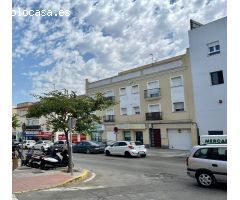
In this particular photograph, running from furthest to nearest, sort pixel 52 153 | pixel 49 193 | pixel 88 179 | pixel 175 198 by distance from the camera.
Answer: pixel 52 153 < pixel 88 179 < pixel 49 193 < pixel 175 198

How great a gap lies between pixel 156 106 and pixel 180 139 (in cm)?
458

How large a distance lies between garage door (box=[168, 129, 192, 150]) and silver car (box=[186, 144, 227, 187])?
661 inches

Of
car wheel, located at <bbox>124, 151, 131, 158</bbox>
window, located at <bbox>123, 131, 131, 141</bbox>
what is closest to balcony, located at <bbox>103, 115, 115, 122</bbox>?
window, located at <bbox>123, 131, 131, 141</bbox>

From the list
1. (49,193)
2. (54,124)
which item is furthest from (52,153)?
(49,193)

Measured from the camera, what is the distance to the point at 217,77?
80.8ft

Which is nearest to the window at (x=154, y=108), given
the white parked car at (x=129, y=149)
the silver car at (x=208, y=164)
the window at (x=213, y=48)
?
the window at (x=213, y=48)

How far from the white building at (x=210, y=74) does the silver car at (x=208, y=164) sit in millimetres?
14658

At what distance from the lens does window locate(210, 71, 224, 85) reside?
24.3 meters

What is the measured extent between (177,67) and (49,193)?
2087 centimetres

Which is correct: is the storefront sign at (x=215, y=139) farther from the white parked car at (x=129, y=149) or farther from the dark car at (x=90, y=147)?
the dark car at (x=90, y=147)

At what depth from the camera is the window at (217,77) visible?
24.3m

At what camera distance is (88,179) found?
12.8m

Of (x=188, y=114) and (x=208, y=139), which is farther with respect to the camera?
(x=188, y=114)
